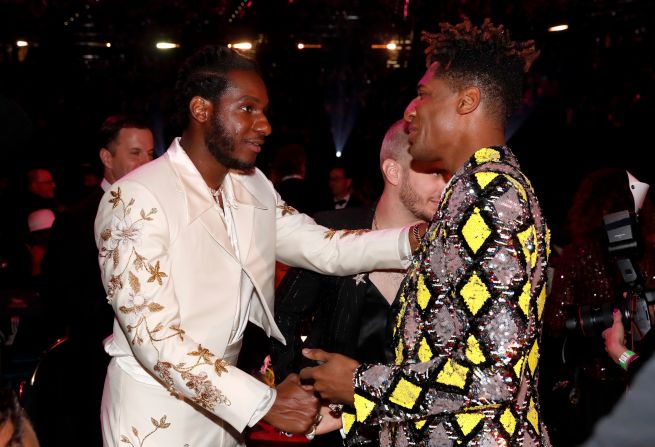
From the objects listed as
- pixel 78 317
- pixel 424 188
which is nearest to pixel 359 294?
pixel 424 188

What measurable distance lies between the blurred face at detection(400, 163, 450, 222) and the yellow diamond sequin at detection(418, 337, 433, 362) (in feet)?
3.86

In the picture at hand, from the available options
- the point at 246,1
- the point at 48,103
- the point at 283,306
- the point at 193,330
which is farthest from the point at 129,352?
the point at 48,103

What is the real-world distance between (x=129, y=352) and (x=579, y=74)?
9597mm

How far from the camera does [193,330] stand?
261 cm

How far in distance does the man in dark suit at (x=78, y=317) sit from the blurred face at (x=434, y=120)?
2.19m

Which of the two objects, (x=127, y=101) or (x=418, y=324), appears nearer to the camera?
(x=418, y=324)

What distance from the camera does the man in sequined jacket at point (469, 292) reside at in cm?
208

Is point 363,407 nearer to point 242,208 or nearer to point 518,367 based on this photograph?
point 518,367

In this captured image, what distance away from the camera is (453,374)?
2.10 metres

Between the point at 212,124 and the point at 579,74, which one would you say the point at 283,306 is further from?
the point at 579,74

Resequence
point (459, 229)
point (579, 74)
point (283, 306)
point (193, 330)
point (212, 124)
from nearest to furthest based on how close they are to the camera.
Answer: point (459, 229) < point (193, 330) < point (212, 124) < point (283, 306) < point (579, 74)

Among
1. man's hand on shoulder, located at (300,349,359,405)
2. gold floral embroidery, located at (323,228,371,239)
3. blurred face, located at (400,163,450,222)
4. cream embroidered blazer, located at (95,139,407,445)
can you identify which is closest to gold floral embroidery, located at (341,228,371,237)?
gold floral embroidery, located at (323,228,371,239)

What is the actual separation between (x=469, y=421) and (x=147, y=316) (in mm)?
1010

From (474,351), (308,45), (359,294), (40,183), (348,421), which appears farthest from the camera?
(308,45)
